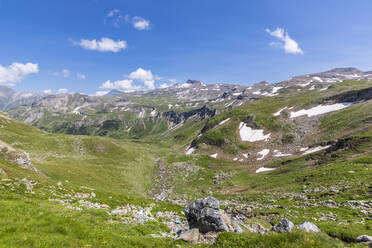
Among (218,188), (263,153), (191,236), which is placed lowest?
(218,188)

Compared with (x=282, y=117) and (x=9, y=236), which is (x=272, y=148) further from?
(x=9, y=236)

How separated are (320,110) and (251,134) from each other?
159ft

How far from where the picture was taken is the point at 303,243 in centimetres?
905

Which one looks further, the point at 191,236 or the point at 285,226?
the point at 285,226

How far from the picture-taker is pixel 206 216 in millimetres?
14555

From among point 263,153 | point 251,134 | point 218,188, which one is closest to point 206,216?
point 218,188

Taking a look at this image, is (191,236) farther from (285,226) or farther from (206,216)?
(285,226)

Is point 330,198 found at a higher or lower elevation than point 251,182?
higher

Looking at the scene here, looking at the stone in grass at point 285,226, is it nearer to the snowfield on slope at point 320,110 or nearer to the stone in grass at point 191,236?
the stone in grass at point 191,236

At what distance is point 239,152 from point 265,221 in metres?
76.2

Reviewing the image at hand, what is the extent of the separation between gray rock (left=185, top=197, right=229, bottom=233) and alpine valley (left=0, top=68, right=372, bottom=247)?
0.27 ft

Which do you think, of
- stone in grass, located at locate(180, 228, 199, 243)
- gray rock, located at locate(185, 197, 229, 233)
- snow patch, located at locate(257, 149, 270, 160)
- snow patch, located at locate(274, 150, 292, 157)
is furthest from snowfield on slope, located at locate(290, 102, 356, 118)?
stone in grass, located at locate(180, 228, 199, 243)

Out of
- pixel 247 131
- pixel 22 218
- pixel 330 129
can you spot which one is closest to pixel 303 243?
pixel 22 218

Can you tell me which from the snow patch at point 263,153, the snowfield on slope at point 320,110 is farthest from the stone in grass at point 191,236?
the snowfield on slope at point 320,110
